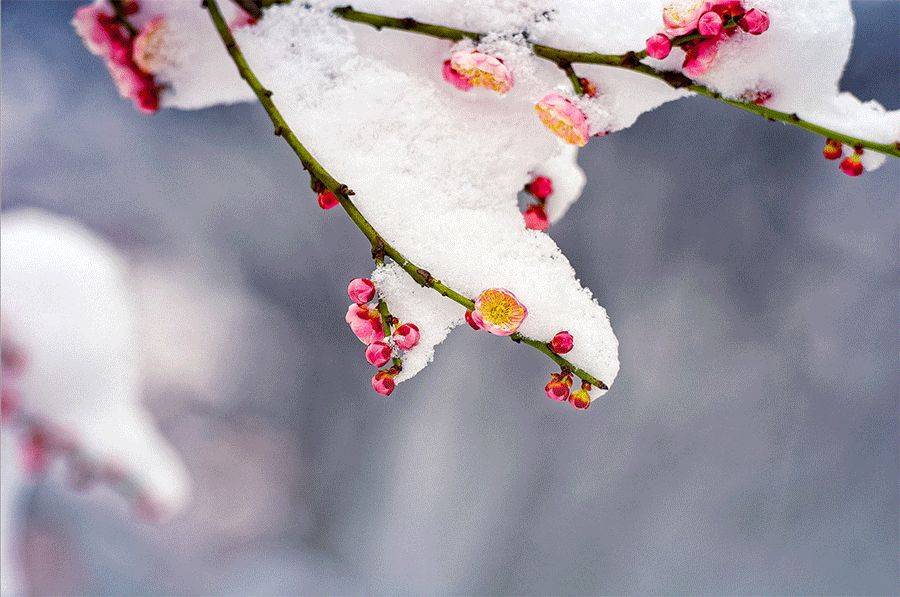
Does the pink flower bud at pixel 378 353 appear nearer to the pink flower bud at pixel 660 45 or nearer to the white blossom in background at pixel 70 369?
the pink flower bud at pixel 660 45

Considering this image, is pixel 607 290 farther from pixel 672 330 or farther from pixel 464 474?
pixel 464 474

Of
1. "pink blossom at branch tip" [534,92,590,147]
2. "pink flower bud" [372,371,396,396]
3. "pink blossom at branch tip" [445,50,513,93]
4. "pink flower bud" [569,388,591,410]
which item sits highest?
"pink blossom at branch tip" [445,50,513,93]

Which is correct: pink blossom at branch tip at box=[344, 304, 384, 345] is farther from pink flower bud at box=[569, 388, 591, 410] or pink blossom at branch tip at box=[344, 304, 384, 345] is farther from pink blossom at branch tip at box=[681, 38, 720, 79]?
pink blossom at branch tip at box=[681, 38, 720, 79]

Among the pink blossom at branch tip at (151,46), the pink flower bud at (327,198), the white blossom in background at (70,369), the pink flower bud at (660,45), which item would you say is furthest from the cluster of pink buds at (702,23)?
the white blossom in background at (70,369)

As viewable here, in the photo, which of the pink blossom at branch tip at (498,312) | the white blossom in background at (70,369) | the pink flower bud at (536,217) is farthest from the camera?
the white blossom in background at (70,369)

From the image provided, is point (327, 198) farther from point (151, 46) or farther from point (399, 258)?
point (151, 46)

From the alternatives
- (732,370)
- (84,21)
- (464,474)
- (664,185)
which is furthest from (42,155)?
(732,370)

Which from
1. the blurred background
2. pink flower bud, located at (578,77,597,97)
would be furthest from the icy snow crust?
the blurred background
